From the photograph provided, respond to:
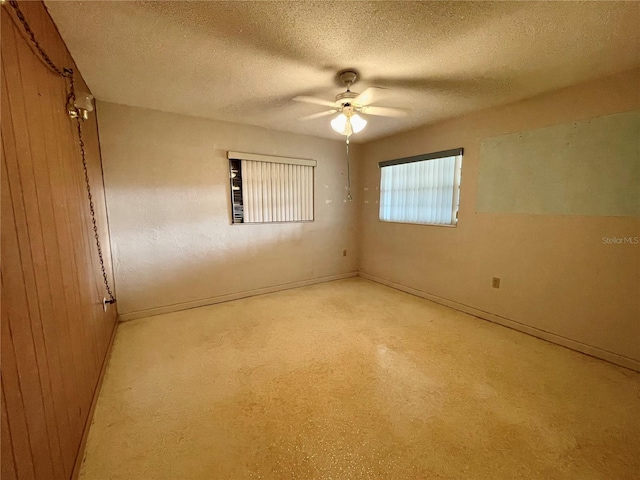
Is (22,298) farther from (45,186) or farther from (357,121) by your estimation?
(357,121)

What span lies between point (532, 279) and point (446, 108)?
6.23ft

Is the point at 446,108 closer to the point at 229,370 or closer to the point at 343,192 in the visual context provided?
the point at 343,192

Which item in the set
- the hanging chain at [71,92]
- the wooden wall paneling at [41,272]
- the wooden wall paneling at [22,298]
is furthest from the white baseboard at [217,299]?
the wooden wall paneling at [22,298]

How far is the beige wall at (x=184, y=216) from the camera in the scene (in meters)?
2.74

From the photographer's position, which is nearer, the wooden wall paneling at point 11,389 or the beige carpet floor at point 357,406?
the wooden wall paneling at point 11,389

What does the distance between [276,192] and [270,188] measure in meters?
0.10

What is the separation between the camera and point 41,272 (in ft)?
3.59

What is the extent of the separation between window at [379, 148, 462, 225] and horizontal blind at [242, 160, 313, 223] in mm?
1182

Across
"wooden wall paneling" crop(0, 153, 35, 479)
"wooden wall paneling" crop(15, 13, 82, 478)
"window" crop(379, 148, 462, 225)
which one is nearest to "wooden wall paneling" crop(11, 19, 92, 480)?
"wooden wall paneling" crop(15, 13, 82, 478)

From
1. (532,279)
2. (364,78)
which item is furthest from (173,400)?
(532,279)

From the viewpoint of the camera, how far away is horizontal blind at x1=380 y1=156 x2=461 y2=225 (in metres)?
3.17

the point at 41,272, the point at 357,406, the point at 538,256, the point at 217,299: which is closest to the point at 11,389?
the point at 41,272

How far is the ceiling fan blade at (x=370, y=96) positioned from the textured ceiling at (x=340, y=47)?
91mm

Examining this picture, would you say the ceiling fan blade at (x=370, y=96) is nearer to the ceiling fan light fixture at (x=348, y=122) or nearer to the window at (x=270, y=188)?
the ceiling fan light fixture at (x=348, y=122)
